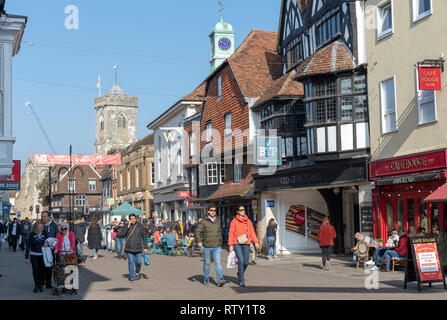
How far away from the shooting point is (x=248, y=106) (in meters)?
30.0

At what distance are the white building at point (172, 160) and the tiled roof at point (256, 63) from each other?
919 centimetres

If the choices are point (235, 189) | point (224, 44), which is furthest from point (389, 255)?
point (224, 44)

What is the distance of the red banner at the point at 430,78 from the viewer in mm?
17047

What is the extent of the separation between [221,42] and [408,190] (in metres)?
27.7

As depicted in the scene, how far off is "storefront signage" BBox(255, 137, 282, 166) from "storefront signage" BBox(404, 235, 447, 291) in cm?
1271

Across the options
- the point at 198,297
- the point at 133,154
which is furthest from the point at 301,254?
the point at 133,154

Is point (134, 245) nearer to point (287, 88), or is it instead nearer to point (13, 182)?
point (287, 88)

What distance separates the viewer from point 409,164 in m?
18.6

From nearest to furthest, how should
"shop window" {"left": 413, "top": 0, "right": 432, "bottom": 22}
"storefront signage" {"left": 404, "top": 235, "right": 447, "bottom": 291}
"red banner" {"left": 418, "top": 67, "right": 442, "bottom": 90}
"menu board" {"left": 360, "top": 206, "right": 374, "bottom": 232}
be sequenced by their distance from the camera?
"storefront signage" {"left": 404, "top": 235, "right": 447, "bottom": 291} < "red banner" {"left": 418, "top": 67, "right": 442, "bottom": 90} < "shop window" {"left": 413, "top": 0, "right": 432, "bottom": 22} < "menu board" {"left": 360, "top": 206, "right": 374, "bottom": 232}

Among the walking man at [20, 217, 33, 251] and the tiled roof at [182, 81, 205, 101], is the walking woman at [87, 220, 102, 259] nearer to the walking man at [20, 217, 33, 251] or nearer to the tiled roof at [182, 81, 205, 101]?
the walking man at [20, 217, 33, 251]

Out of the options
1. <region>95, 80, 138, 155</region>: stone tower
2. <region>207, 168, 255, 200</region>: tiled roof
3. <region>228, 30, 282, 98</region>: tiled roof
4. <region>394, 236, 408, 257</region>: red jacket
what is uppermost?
<region>95, 80, 138, 155</region>: stone tower

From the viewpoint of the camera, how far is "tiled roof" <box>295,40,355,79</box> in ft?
69.1

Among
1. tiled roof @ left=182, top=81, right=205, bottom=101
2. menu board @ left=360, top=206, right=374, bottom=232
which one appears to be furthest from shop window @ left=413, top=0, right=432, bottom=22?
tiled roof @ left=182, top=81, right=205, bottom=101
